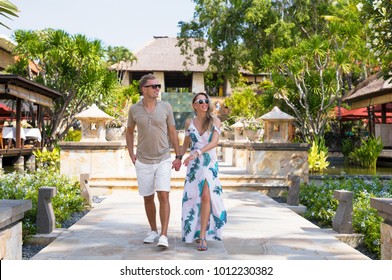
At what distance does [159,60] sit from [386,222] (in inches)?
1306

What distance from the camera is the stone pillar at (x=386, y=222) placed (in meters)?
3.48

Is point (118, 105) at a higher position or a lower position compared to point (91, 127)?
higher

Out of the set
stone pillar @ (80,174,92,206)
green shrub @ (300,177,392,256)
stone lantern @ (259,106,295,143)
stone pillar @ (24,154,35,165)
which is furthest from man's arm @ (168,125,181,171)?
stone pillar @ (24,154,35,165)

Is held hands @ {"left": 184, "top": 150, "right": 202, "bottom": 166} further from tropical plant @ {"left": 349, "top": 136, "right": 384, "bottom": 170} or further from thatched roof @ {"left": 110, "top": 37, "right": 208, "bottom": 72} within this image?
thatched roof @ {"left": 110, "top": 37, "right": 208, "bottom": 72}

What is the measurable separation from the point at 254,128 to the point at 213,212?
1235cm

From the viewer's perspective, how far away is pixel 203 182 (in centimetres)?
460

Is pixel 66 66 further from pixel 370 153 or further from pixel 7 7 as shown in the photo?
pixel 7 7

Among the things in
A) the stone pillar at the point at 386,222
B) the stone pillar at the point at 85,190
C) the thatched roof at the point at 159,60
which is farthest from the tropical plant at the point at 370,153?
the thatched roof at the point at 159,60

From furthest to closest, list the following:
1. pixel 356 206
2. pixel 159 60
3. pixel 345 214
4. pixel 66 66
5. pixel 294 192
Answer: pixel 159 60
pixel 66 66
pixel 294 192
pixel 356 206
pixel 345 214

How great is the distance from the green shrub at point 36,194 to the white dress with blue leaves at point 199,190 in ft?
6.81

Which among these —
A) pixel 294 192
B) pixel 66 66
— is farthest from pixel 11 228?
pixel 66 66

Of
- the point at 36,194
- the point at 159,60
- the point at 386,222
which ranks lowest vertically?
the point at 36,194

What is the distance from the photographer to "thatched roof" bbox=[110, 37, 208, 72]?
35.4 meters

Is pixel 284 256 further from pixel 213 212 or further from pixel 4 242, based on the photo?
pixel 4 242
